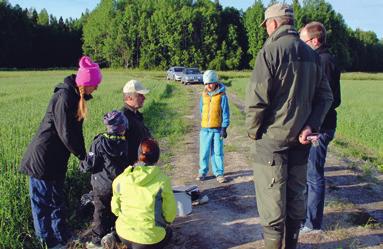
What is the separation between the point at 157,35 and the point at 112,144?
230 feet

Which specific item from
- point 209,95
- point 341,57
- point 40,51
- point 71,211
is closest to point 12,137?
point 71,211

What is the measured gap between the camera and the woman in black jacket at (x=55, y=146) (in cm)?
405

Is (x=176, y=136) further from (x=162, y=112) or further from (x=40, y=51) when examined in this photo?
(x=40, y=51)

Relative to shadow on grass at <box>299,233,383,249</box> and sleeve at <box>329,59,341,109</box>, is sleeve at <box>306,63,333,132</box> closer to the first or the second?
sleeve at <box>329,59,341,109</box>

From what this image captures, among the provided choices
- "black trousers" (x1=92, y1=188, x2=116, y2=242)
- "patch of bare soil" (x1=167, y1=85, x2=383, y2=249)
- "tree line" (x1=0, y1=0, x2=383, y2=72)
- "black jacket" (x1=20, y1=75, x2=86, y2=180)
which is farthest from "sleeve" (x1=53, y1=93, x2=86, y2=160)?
"tree line" (x1=0, y1=0, x2=383, y2=72)

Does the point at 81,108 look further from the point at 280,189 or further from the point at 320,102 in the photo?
the point at 320,102

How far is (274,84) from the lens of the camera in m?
3.40

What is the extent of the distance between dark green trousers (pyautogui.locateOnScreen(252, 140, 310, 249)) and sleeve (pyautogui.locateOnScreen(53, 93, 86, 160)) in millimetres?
1829

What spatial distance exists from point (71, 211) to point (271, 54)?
132 inches

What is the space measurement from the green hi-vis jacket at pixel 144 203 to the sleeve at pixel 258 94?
0.94 meters

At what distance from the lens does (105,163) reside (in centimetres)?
431

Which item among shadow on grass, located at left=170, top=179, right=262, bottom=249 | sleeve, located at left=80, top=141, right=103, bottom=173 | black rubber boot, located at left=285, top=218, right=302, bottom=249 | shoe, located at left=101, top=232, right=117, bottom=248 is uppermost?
sleeve, located at left=80, top=141, right=103, bottom=173

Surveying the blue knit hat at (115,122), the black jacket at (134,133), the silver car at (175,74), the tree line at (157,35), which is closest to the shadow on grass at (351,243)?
the black jacket at (134,133)

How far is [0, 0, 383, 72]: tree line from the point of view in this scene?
6744cm
